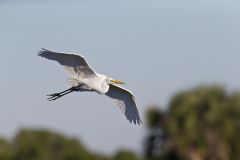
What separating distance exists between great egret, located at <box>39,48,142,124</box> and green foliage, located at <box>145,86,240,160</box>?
464 inches

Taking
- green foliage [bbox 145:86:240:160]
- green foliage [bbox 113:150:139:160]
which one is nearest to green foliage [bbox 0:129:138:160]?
green foliage [bbox 113:150:139:160]

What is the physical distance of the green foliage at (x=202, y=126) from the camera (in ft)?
96.8

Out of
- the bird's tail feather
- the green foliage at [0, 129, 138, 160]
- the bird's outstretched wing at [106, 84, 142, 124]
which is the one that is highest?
the bird's tail feather

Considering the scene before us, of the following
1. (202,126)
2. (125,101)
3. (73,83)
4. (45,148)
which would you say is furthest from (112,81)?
(45,148)

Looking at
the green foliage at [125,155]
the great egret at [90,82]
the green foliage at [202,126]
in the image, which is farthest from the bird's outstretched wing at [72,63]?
the green foliage at [125,155]

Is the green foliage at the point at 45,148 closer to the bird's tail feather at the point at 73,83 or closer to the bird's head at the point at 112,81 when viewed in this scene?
the bird's head at the point at 112,81

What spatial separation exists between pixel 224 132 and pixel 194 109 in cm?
114

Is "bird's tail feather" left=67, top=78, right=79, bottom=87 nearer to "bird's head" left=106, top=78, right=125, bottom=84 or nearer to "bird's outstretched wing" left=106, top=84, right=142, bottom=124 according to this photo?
"bird's head" left=106, top=78, right=125, bottom=84

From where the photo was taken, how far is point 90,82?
1670cm

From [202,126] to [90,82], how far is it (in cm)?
1375

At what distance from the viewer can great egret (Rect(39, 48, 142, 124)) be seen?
16.2m

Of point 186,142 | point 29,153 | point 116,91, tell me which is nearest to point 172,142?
point 186,142

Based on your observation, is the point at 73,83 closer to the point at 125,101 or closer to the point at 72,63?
the point at 72,63

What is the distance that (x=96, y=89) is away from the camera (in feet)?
54.9
